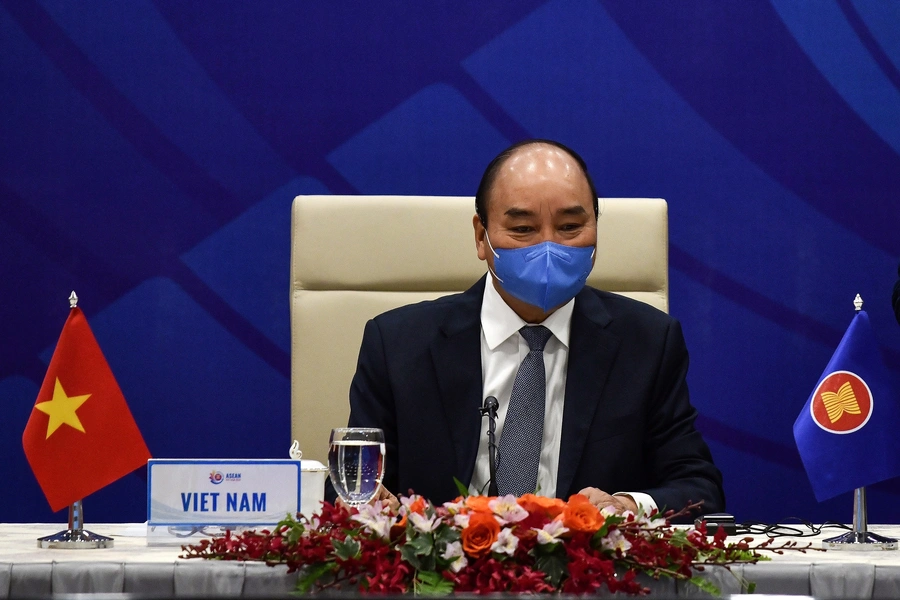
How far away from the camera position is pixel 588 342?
6.68 ft

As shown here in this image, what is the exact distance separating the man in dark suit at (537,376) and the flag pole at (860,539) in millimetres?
362

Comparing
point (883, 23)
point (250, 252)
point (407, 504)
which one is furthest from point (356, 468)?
point (883, 23)

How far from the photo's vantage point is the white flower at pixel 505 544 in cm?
108

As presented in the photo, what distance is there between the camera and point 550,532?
3.59 feet

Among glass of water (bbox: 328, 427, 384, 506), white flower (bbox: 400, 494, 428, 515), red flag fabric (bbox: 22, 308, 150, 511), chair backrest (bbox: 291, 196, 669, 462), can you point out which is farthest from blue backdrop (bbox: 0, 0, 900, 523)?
white flower (bbox: 400, 494, 428, 515)

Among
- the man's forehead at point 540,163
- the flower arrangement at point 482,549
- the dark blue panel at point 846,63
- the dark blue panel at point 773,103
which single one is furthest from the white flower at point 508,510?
the dark blue panel at point 846,63

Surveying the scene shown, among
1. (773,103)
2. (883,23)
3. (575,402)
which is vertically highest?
(883,23)

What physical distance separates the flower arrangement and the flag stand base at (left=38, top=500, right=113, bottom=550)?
35cm

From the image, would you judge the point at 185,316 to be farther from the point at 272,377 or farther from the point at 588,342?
the point at 588,342

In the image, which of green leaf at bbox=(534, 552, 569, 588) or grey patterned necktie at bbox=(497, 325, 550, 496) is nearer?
green leaf at bbox=(534, 552, 569, 588)

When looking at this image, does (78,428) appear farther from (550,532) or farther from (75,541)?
(550,532)

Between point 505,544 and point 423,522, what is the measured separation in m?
0.09

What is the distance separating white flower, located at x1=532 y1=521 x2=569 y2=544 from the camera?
1083mm

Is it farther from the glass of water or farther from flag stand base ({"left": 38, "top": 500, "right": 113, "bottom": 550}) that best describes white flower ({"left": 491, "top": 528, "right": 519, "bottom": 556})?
flag stand base ({"left": 38, "top": 500, "right": 113, "bottom": 550})
